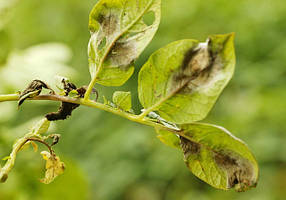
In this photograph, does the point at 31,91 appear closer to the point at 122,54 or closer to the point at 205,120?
the point at 122,54

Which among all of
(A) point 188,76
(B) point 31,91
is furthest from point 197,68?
(B) point 31,91

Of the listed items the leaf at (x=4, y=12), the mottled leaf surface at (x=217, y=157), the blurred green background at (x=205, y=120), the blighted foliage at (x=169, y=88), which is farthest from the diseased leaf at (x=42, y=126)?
the blurred green background at (x=205, y=120)

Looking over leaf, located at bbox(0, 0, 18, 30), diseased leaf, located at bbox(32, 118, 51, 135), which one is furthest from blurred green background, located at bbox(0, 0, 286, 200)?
diseased leaf, located at bbox(32, 118, 51, 135)

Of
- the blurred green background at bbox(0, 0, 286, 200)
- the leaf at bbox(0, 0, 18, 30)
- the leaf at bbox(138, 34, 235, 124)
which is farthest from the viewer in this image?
the blurred green background at bbox(0, 0, 286, 200)

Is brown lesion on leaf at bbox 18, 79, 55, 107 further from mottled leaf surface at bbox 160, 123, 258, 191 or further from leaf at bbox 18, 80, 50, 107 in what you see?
mottled leaf surface at bbox 160, 123, 258, 191

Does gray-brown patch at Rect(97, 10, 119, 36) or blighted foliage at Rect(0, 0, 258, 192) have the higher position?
gray-brown patch at Rect(97, 10, 119, 36)

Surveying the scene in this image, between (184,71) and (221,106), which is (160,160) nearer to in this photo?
(221,106)

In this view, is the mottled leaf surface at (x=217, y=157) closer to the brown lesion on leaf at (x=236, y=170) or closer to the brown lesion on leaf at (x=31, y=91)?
the brown lesion on leaf at (x=236, y=170)
